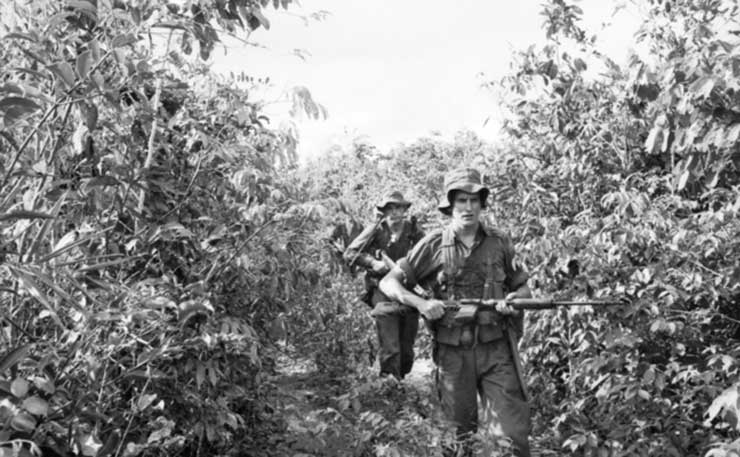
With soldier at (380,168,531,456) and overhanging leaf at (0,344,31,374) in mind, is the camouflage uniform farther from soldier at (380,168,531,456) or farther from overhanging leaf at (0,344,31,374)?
overhanging leaf at (0,344,31,374)

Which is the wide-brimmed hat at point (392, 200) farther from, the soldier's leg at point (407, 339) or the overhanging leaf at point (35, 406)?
the overhanging leaf at point (35, 406)

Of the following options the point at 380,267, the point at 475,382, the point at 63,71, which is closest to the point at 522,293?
the point at 475,382

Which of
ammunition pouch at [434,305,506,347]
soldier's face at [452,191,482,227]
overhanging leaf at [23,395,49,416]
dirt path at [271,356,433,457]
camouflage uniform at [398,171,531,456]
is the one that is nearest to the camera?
overhanging leaf at [23,395,49,416]

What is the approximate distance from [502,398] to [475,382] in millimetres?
239

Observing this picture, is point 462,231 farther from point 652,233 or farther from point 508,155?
point 508,155

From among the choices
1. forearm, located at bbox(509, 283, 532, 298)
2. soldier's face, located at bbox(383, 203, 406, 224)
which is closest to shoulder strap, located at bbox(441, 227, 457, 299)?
forearm, located at bbox(509, 283, 532, 298)

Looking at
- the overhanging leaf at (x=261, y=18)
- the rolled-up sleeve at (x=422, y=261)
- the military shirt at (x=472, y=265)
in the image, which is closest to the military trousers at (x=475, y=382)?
the military shirt at (x=472, y=265)

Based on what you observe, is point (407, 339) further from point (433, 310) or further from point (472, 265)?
point (433, 310)

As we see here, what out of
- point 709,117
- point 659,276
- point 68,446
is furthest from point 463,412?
point 68,446

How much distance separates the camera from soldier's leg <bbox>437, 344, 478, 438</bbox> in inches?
164

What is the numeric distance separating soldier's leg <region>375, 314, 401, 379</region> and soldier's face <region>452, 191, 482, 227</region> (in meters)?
2.40

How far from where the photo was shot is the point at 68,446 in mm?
2332

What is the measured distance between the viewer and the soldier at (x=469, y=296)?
4098 mm

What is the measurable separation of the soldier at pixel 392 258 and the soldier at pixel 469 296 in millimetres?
2172
